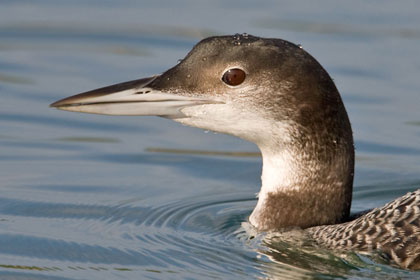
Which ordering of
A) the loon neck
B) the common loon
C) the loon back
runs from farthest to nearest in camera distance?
the loon neck → the common loon → the loon back

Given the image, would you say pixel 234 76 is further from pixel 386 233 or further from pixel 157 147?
pixel 157 147

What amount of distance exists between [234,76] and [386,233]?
138 centimetres

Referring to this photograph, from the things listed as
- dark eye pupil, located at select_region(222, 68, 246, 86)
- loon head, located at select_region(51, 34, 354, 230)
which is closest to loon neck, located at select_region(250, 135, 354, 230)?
loon head, located at select_region(51, 34, 354, 230)

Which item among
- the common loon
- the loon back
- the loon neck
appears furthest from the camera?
the loon neck

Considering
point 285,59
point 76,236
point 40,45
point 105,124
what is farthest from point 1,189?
point 40,45

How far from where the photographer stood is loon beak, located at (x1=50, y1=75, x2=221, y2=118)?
A: 24.6 feet

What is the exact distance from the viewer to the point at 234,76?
293 inches

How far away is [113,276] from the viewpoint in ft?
23.5

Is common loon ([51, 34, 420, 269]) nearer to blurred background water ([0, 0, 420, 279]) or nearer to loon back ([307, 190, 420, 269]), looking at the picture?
loon back ([307, 190, 420, 269])

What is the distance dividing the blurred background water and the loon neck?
0.73 feet

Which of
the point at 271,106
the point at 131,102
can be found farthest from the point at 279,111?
the point at 131,102

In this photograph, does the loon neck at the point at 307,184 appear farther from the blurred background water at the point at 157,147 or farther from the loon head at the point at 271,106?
the blurred background water at the point at 157,147

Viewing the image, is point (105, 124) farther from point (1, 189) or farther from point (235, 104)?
point (235, 104)

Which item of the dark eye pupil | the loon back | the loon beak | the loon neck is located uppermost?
the dark eye pupil
